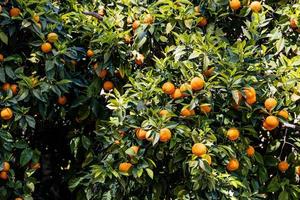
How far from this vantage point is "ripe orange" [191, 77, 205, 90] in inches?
87.2

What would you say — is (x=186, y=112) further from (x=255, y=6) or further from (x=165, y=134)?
(x=255, y=6)

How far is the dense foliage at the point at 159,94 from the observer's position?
7.44 ft

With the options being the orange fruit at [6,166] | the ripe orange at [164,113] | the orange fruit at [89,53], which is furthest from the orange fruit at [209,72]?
the orange fruit at [6,166]

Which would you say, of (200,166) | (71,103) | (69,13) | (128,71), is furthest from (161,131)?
(69,13)

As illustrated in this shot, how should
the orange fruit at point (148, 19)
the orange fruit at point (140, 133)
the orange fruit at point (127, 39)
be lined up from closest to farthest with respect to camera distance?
the orange fruit at point (140, 133) → the orange fruit at point (148, 19) → the orange fruit at point (127, 39)

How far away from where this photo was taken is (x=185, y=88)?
225 cm

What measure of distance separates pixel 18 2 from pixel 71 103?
1.85 ft

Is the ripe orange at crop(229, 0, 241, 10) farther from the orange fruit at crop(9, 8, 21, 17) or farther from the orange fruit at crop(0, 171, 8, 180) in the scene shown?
the orange fruit at crop(0, 171, 8, 180)

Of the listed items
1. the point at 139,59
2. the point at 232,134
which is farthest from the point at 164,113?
the point at 139,59

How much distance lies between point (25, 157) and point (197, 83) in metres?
0.93

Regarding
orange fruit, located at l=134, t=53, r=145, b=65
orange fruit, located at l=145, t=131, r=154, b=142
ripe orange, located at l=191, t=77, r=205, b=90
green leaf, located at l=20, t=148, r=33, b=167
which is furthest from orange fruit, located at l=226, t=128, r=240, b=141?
green leaf, located at l=20, t=148, r=33, b=167

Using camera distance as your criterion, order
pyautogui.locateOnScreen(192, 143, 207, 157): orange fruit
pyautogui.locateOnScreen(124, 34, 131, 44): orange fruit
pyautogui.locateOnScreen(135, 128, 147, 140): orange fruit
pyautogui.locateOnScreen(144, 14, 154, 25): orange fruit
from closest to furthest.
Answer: pyautogui.locateOnScreen(192, 143, 207, 157): orange fruit < pyautogui.locateOnScreen(135, 128, 147, 140): orange fruit < pyautogui.locateOnScreen(144, 14, 154, 25): orange fruit < pyautogui.locateOnScreen(124, 34, 131, 44): orange fruit

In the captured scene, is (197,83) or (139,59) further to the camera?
(139,59)

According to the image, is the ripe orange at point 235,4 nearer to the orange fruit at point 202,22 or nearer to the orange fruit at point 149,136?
the orange fruit at point 202,22
